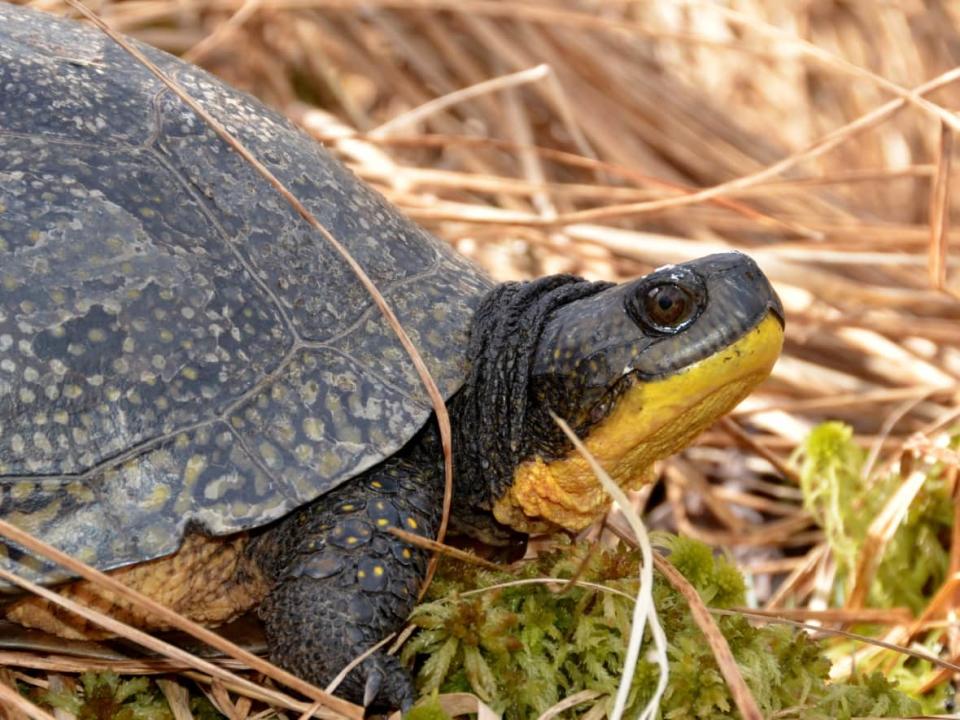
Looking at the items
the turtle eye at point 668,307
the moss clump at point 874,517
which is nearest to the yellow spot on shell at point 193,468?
the turtle eye at point 668,307

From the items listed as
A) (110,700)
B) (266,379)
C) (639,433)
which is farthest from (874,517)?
(110,700)

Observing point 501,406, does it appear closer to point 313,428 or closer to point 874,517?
point 313,428

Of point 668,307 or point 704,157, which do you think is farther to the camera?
point 704,157

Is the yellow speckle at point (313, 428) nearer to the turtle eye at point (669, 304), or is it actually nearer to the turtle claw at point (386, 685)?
the turtle claw at point (386, 685)

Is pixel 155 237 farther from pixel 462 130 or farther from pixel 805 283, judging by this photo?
pixel 462 130

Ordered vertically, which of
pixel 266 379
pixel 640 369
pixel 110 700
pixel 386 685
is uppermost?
pixel 640 369

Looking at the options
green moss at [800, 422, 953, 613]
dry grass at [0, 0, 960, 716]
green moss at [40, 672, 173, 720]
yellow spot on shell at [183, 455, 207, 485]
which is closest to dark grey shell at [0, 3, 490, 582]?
A: yellow spot on shell at [183, 455, 207, 485]

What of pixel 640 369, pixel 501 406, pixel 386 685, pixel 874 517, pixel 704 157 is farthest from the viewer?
pixel 704 157

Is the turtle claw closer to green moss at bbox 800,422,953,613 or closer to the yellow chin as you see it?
the yellow chin

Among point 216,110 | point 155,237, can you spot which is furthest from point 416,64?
point 155,237
